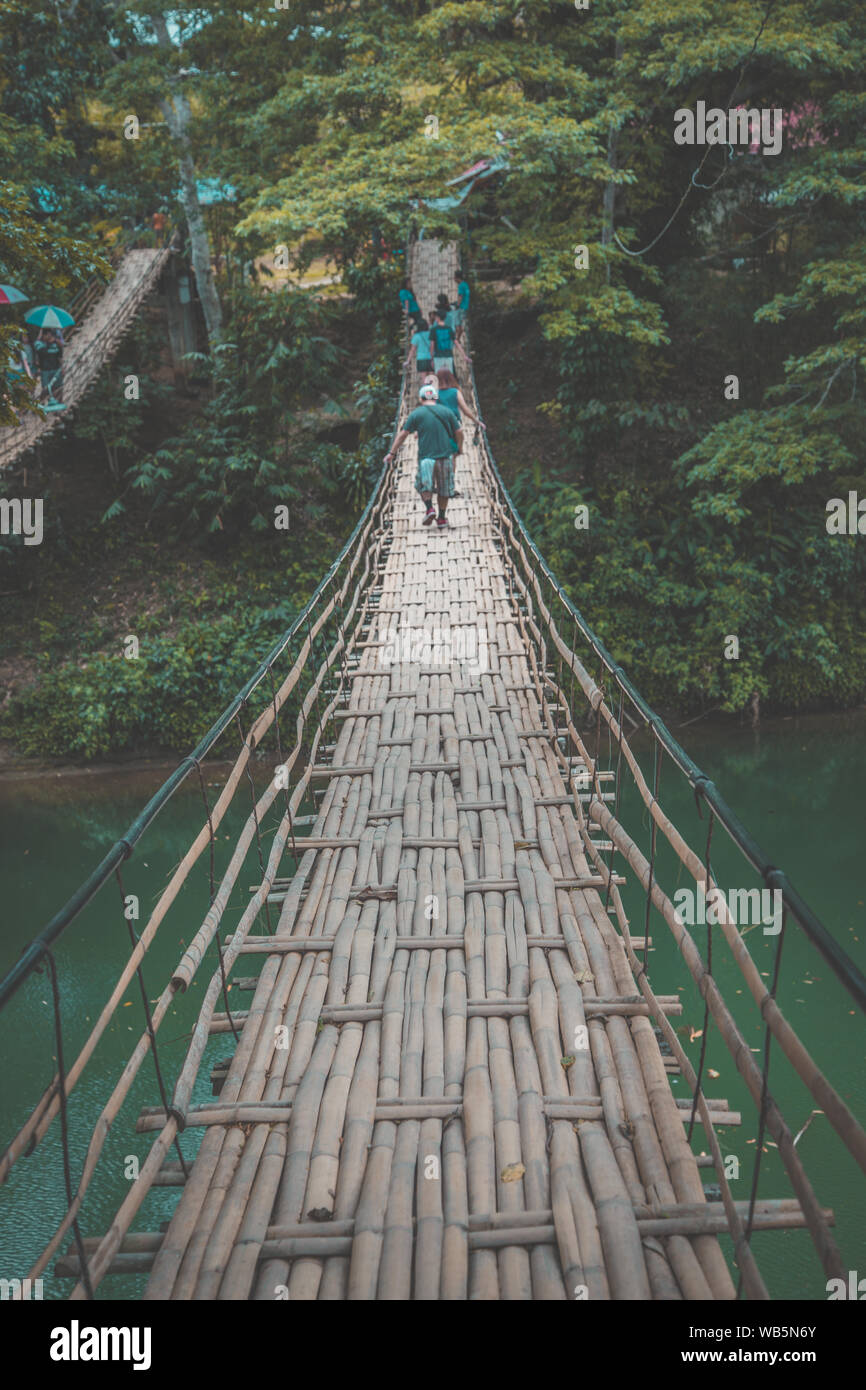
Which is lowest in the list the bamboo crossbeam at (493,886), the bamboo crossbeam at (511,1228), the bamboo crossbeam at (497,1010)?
the bamboo crossbeam at (511,1228)

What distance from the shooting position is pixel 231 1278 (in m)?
1.27

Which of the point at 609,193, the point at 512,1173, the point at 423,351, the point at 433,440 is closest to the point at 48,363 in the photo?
the point at 423,351

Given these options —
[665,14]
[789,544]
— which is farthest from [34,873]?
[665,14]

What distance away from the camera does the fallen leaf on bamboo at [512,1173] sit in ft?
4.66

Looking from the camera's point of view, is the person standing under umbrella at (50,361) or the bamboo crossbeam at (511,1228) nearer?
the bamboo crossbeam at (511,1228)

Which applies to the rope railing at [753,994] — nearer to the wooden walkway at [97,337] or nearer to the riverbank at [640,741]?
the riverbank at [640,741]

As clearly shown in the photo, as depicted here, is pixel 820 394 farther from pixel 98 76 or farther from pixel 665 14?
pixel 98 76

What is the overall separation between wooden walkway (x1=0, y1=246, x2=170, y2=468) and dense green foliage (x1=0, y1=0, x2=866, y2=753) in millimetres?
464

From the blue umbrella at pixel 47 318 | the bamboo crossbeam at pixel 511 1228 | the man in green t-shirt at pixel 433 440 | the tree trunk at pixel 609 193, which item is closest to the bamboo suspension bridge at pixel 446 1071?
the bamboo crossbeam at pixel 511 1228

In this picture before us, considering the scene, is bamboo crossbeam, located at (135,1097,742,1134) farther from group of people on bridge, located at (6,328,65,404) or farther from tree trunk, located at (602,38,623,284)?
tree trunk, located at (602,38,623,284)

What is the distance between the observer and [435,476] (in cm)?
546

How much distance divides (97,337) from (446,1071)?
8213mm

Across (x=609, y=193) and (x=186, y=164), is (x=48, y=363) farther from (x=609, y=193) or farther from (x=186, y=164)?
(x=609, y=193)

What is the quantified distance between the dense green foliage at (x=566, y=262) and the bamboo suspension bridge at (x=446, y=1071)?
5216 millimetres
